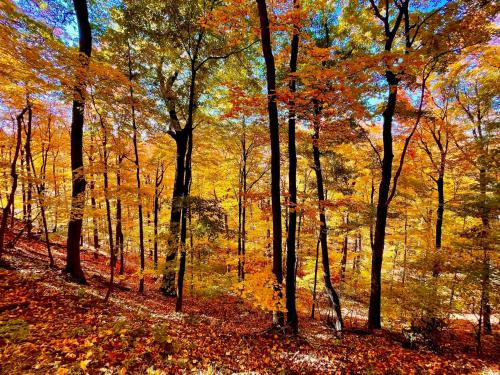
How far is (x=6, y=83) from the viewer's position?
602 cm

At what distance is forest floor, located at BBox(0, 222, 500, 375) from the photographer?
393 cm

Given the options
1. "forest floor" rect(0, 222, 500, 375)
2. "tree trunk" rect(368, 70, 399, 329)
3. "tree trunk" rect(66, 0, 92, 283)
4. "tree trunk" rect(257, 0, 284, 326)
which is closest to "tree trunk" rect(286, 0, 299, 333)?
"tree trunk" rect(257, 0, 284, 326)

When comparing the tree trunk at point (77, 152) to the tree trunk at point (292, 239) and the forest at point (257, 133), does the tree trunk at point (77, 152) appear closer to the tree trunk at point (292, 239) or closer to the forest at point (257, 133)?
the forest at point (257, 133)

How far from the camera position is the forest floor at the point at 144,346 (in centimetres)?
393

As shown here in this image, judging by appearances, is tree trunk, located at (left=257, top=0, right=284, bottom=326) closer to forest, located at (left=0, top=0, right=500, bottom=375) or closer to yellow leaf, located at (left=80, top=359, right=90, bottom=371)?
forest, located at (left=0, top=0, right=500, bottom=375)

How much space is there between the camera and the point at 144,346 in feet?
15.3

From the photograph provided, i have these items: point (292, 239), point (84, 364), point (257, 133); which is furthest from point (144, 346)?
point (257, 133)

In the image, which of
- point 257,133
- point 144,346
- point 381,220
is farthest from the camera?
point 257,133

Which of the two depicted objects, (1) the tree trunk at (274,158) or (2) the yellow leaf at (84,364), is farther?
(1) the tree trunk at (274,158)

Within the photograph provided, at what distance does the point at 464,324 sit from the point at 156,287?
56.7ft

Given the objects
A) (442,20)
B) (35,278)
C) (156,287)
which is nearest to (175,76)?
(35,278)

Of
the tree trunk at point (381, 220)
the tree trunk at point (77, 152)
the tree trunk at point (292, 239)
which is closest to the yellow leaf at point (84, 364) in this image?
the tree trunk at point (292, 239)

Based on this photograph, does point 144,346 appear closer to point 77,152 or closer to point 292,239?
point 292,239

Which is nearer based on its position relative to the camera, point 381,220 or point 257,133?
point 381,220
